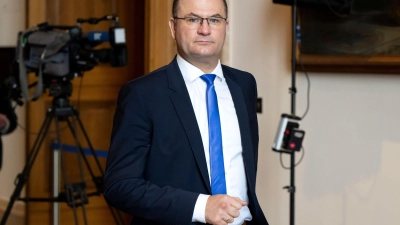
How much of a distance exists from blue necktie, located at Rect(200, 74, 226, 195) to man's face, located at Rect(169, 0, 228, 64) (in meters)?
0.07

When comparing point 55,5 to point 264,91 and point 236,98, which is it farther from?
point 236,98

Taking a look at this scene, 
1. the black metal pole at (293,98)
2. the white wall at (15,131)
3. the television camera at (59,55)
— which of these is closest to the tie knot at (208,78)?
the black metal pole at (293,98)

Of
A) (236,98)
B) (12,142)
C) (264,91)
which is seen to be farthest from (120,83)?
(236,98)

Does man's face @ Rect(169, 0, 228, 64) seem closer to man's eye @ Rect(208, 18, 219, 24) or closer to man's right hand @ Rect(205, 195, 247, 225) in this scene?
man's eye @ Rect(208, 18, 219, 24)

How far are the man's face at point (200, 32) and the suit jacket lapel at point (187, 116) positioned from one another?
7 centimetres

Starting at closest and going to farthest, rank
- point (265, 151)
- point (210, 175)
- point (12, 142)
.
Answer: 1. point (210, 175)
2. point (265, 151)
3. point (12, 142)

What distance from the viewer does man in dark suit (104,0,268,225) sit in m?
1.46

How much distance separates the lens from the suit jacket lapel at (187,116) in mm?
1526

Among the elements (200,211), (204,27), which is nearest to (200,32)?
(204,27)

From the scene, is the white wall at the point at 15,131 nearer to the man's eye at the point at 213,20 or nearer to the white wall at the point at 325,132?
the white wall at the point at 325,132

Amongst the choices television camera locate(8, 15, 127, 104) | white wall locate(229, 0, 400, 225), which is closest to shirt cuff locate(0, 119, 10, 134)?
television camera locate(8, 15, 127, 104)

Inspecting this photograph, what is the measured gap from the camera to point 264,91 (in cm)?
336

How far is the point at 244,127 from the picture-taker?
1.65 m

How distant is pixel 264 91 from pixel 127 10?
1387mm
